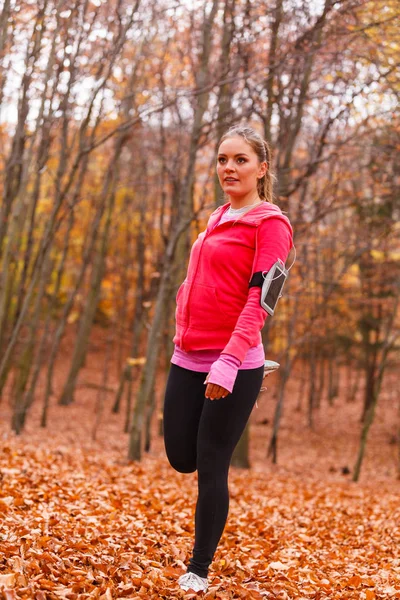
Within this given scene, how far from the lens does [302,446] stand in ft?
59.9

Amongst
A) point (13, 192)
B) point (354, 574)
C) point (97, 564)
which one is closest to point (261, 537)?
point (354, 574)

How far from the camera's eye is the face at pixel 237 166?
10.1ft

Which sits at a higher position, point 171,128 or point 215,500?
point 171,128

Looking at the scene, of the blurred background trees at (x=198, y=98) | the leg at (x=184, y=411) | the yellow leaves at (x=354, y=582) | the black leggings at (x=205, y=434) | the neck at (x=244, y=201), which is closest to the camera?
the black leggings at (x=205, y=434)

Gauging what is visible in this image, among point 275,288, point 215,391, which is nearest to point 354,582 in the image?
point 215,391

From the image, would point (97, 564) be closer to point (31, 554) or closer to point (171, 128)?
point (31, 554)

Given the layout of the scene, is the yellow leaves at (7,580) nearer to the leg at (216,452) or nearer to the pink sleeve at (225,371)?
the leg at (216,452)

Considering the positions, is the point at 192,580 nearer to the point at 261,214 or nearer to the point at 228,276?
the point at 228,276

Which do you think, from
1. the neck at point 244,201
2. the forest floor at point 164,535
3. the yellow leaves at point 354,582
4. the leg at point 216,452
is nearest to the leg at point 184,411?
the leg at point 216,452

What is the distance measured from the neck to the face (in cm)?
3

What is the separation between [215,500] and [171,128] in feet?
35.6

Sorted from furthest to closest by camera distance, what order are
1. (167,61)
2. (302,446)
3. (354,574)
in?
(302,446) → (167,61) → (354,574)

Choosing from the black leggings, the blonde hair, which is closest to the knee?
the black leggings

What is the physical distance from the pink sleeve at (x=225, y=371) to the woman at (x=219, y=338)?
5 cm
